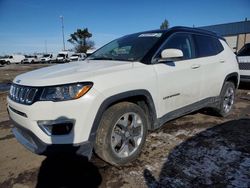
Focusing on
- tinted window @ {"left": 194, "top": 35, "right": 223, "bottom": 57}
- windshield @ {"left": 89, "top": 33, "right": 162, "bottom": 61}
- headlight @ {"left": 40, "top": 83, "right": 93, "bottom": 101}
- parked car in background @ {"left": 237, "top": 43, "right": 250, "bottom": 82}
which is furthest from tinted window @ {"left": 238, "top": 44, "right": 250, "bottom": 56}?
headlight @ {"left": 40, "top": 83, "right": 93, "bottom": 101}

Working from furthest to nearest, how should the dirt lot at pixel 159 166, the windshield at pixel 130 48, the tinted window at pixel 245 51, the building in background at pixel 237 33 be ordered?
the building in background at pixel 237 33 < the tinted window at pixel 245 51 < the windshield at pixel 130 48 < the dirt lot at pixel 159 166

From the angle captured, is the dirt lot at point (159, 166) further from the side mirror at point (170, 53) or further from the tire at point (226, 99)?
the side mirror at point (170, 53)

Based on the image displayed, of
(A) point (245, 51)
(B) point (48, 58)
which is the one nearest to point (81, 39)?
(B) point (48, 58)

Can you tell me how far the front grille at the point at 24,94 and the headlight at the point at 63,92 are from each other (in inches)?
5.3

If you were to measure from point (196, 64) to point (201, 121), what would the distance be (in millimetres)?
1489

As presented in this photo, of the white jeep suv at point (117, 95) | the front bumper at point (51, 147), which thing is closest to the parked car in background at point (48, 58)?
the white jeep suv at point (117, 95)

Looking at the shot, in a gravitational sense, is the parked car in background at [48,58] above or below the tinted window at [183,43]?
above

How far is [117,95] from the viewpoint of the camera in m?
2.70

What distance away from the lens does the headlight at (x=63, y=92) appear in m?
2.38

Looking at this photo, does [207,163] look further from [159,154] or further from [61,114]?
[61,114]

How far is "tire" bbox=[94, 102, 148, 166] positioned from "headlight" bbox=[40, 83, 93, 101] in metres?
0.46

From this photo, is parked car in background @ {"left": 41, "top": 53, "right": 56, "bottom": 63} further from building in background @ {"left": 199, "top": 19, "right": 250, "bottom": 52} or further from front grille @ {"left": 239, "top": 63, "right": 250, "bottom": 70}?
front grille @ {"left": 239, "top": 63, "right": 250, "bottom": 70}

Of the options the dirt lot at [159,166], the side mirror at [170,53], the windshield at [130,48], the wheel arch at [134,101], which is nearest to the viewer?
the wheel arch at [134,101]

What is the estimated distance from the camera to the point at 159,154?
3299mm
